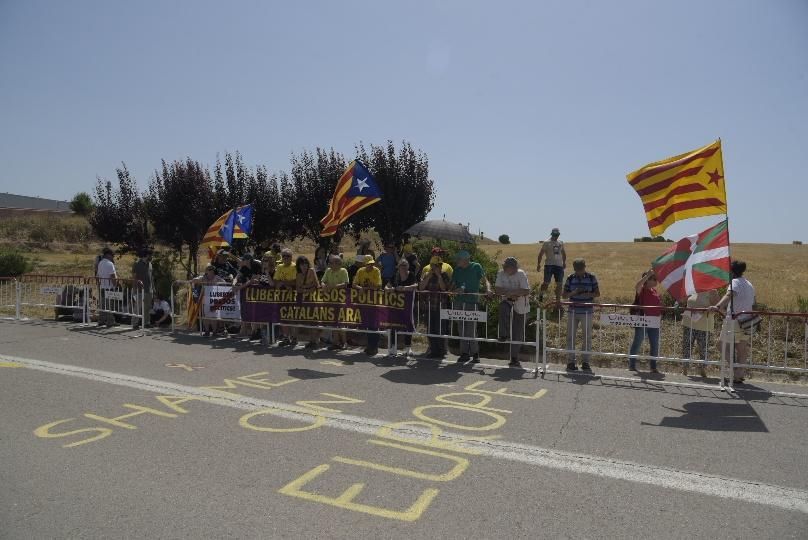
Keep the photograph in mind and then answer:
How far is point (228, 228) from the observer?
42.6ft

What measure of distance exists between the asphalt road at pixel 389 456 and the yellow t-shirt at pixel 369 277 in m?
2.14

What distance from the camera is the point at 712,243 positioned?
299 inches

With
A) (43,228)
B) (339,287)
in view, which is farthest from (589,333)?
(43,228)

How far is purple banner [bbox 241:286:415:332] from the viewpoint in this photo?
9773 mm

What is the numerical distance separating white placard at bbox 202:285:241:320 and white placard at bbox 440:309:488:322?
4680 mm

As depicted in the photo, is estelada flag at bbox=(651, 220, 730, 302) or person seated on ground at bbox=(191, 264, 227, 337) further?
person seated on ground at bbox=(191, 264, 227, 337)

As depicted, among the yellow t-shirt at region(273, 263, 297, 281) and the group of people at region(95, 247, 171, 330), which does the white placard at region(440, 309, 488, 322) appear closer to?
the yellow t-shirt at region(273, 263, 297, 281)

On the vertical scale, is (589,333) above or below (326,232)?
below

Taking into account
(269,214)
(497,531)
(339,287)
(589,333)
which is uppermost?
(269,214)

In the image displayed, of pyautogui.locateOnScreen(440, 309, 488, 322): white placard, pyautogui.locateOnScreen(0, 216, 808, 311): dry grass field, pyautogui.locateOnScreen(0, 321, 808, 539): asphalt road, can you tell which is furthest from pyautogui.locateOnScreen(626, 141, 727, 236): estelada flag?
pyautogui.locateOnScreen(0, 216, 808, 311): dry grass field

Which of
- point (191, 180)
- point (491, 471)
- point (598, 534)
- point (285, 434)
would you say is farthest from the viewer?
point (191, 180)

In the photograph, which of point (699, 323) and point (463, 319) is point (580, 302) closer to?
point (699, 323)

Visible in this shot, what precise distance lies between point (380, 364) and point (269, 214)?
33.5 ft

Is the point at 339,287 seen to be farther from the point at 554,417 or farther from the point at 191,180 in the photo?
the point at 191,180
